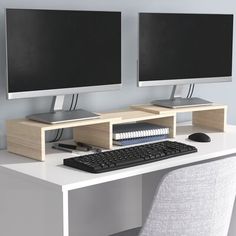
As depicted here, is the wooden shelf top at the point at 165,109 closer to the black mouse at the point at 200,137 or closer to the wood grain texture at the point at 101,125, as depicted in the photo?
the wood grain texture at the point at 101,125

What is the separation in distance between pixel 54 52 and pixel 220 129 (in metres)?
0.94

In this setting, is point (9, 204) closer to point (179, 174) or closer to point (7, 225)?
point (7, 225)

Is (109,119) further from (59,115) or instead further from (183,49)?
(183,49)

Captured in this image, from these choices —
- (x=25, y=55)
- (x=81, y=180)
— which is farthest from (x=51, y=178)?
(x=25, y=55)

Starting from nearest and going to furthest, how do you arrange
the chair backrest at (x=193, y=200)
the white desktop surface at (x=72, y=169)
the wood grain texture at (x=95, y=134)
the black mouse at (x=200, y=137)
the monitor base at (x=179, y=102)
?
the chair backrest at (x=193, y=200)
the white desktop surface at (x=72, y=169)
the wood grain texture at (x=95, y=134)
the black mouse at (x=200, y=137)
the monitor base at (x=179, y=102)

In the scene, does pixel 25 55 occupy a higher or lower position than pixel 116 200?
higher

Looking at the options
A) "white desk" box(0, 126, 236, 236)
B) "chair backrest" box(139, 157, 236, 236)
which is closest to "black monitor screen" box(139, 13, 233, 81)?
"white desk" box(0, 126, 236, 236)

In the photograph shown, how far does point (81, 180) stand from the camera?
1.97 metres

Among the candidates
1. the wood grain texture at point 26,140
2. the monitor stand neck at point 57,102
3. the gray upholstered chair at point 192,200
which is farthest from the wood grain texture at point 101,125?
the gray upholstered chair at point 192,200

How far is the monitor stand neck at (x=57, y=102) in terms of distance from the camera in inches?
97.7

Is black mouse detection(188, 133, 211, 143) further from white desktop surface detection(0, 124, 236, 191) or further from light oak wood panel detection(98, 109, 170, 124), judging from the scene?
light oak wood panel detection(98, 109, 170, 124)

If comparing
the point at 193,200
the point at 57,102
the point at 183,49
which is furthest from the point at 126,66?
the point at 193,200

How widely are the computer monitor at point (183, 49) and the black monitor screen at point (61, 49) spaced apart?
166 millimetres

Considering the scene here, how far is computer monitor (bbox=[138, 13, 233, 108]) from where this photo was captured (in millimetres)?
2678
